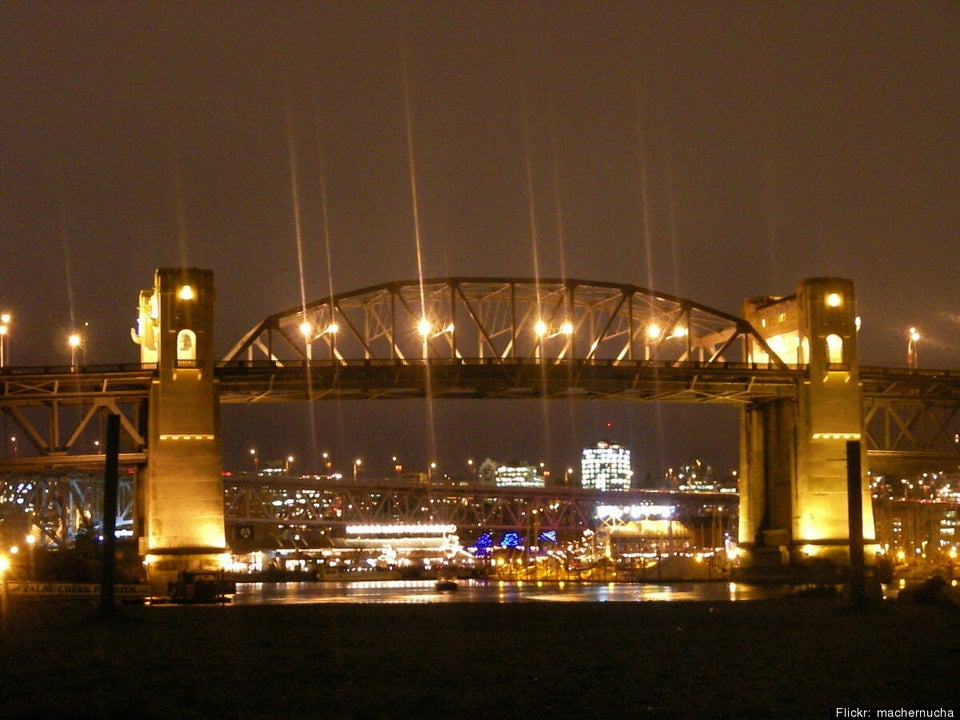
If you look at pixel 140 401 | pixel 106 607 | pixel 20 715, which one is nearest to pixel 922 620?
pixel 106 607

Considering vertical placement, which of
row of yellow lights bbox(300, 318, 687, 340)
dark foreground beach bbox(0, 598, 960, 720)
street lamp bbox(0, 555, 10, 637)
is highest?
row of yellow lights bbox(300, 318, 687, 340)

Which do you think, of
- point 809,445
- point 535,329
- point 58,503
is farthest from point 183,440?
point 58,503

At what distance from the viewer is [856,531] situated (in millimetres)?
57094

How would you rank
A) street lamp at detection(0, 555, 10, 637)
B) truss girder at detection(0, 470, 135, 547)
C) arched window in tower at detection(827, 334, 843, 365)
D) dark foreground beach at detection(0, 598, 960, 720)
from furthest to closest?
truss girder at detection(0, 470, 135, 547), arched window in tower at detection(827, 334, 843, 365), street lamp at detection(0, 555, 10, 637), dark foreground beach at detection(0, 598, 960, 720)

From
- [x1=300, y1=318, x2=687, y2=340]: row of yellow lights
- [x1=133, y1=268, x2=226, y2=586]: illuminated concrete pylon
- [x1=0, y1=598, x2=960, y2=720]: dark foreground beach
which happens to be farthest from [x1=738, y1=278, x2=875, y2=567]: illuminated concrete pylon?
[x1=0, y1=598, x2=960, y2=720]: dark foreground beach

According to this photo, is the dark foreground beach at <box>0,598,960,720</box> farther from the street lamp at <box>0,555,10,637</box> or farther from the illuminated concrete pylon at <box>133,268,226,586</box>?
the illuminated concrete pylon at <box>133,268,226,586</box>

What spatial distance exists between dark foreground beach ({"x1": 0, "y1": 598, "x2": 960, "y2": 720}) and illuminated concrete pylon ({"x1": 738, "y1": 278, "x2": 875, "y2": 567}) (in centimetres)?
3922

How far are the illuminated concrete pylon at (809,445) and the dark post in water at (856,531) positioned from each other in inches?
1167

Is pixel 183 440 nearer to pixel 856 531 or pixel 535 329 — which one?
pixel 535 329

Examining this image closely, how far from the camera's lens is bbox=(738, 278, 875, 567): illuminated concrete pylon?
92.0 meters

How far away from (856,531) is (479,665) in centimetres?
2774

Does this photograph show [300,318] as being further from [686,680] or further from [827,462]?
[686,680]

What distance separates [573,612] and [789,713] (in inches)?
1177

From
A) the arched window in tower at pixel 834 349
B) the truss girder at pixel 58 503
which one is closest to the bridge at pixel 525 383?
the arched window in tower at pixel 834 349
